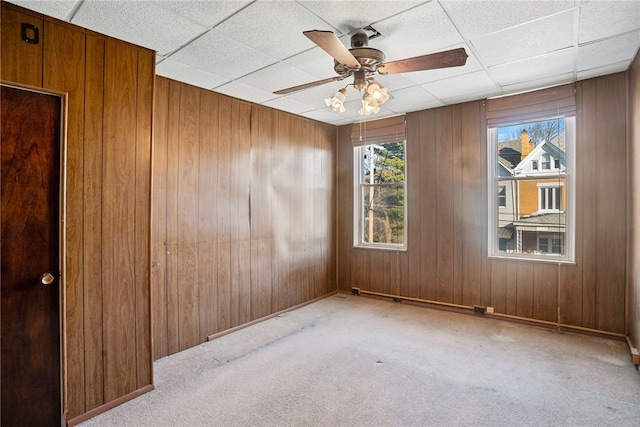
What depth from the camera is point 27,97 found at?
2100mm

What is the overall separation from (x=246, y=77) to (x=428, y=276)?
339 cm

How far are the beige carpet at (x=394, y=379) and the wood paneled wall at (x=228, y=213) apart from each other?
1.34 ft

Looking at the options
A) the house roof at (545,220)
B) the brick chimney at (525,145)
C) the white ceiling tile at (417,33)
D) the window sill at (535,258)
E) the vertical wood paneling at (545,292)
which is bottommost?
the vertical wood paneling at (545,292)

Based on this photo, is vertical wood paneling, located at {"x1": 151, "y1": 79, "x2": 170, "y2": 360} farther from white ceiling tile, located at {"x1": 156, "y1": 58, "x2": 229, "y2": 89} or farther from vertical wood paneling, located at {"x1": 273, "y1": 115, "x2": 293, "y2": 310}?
vertical wood paneling, located at {"x1": 273, "y1": 115, "x2": 293, "y2": 310}

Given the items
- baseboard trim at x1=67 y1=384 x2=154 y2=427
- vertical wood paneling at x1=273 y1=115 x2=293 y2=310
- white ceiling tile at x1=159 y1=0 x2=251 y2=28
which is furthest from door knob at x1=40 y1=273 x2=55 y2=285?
vertical wood paneling at x1=273 y1=115 x2=293 y2=310

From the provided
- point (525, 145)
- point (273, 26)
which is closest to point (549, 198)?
point (525, 145)

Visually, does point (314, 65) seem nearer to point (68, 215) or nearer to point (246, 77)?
point (246, 77)

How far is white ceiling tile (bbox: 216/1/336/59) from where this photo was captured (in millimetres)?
2131

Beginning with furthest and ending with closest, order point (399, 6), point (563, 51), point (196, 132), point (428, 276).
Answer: point (428, 276) → point (196, 132) → point (563, 51) → point (399, 6)

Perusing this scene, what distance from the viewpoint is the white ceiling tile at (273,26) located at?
213 cm

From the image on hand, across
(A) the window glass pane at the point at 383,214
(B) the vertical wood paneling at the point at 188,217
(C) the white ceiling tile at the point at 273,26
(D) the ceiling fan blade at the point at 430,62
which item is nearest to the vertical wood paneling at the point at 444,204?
(A) the window glass pane at the point at 383,214

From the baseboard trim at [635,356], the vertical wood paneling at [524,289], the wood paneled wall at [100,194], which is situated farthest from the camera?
the vertical wood paneling at [524,289]

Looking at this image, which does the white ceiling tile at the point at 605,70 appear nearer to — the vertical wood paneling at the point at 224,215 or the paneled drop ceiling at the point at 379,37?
the paneled drop ceiling at the point at 379,37

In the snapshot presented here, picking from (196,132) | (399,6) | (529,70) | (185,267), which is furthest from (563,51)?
(185,267)
